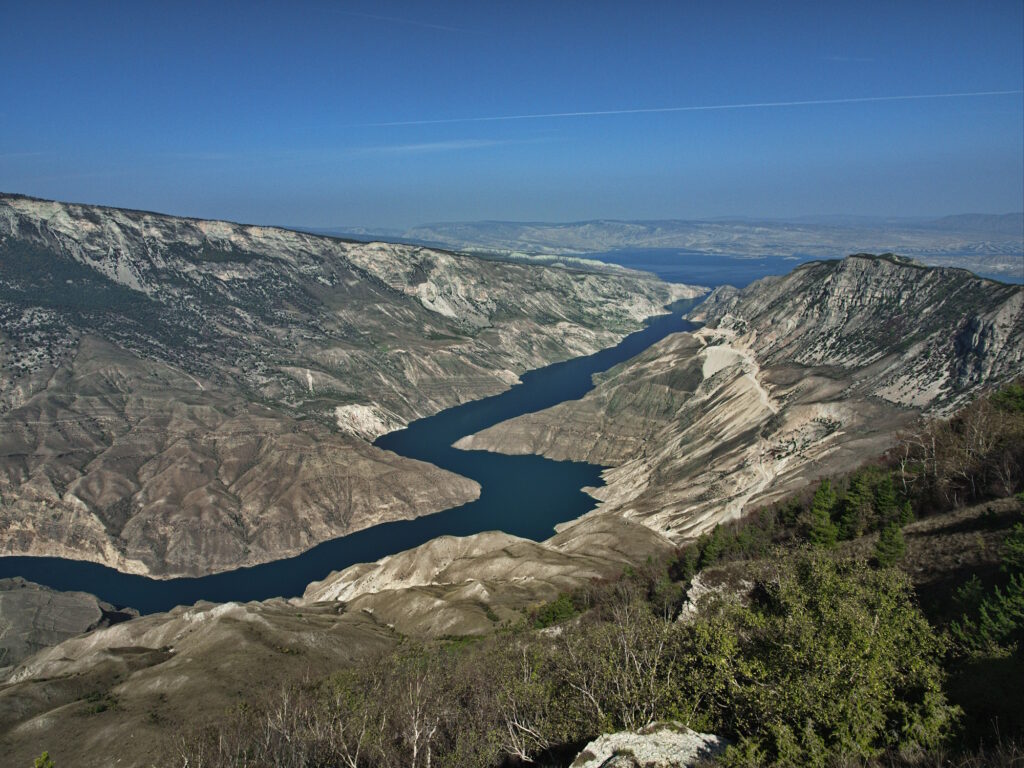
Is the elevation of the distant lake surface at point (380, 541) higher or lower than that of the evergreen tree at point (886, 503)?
lower

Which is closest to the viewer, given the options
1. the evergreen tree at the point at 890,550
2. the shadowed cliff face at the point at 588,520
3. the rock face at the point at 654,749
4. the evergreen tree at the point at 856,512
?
the rock face at the point at 654,749

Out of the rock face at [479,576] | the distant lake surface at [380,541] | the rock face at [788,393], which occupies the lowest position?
the distant lake surface at [380,541]

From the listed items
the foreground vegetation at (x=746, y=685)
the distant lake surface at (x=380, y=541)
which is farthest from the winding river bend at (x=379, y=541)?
the foreground vegetation at (x=746, y=685)

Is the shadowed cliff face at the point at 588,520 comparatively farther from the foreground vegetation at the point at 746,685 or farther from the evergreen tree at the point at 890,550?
the evergreen tree at the point at 890,550

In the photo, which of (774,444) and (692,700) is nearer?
(692,700)

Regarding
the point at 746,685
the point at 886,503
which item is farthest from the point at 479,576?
the point at 746,685

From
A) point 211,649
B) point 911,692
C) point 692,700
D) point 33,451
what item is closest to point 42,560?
point 33,451

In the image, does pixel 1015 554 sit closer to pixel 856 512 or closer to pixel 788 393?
pixel 856 512

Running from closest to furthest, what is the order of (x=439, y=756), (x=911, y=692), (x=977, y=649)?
(x=911, y=692) < (x=977, y=649) < (x=439, y=756)

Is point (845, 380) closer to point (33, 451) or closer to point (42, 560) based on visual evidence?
point (42, 560)
